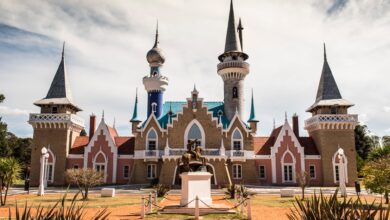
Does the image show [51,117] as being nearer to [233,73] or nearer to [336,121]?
[233,73]

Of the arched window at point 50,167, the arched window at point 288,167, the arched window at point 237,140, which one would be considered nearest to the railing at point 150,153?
the arched window at point 237,140

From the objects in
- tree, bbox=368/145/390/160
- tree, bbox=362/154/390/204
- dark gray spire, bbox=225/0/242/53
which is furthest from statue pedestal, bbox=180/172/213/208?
dark gray spire, bbox=225/0/242/53

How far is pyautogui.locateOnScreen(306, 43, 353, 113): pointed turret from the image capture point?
4381 centimetres

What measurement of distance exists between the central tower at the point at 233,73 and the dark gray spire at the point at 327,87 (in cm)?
1010

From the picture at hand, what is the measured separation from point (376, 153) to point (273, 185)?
16.4 metres

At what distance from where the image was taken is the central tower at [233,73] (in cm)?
4678

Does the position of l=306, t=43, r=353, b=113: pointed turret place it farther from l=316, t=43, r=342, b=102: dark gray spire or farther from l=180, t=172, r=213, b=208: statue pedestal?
l=180, t=172, r=213, b=208: statue pedestal

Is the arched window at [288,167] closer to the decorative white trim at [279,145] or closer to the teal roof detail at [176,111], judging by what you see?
the decorative white trim at [279,145]

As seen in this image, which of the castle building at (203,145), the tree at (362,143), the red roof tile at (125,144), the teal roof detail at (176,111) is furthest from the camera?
the tree at (362,143)

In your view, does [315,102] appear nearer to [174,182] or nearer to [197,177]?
[174,182]

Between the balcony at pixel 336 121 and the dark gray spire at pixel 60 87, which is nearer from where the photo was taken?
the balcony at pixel 336 121

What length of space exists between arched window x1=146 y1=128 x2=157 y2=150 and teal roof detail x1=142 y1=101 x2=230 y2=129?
1.54 metres

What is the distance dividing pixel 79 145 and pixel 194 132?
15.5 m

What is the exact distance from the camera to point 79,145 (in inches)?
1788
